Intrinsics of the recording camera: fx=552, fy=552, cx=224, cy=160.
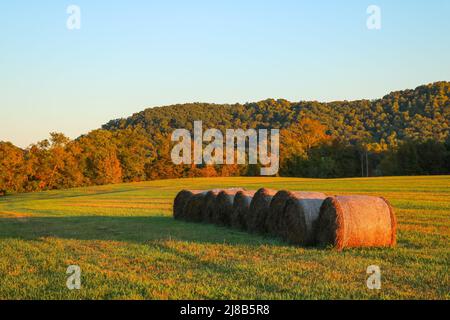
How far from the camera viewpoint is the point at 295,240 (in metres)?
12.8

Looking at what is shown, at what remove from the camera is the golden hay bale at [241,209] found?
651 inches

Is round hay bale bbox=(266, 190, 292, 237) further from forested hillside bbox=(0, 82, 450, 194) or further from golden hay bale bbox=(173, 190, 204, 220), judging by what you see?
forested hillside bbox=(0, 82, 450, 194)

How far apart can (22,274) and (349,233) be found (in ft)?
21.5

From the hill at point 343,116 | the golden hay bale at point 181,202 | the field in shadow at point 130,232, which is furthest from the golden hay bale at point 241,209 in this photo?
the hill at point 343,116

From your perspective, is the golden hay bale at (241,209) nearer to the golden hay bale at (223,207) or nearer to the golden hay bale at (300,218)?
the golden hay bale at (223,207)

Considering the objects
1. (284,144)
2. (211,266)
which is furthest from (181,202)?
(284,144)

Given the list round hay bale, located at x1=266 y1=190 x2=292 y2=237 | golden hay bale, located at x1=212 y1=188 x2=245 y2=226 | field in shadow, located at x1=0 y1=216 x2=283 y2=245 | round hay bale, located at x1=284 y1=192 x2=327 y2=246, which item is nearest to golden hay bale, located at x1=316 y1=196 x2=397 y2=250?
round hay bale, located at x1=284 y1=192 x2=327 y2=246

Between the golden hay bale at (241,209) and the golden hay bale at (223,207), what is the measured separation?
48cm

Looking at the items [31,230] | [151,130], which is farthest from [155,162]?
[31,230]

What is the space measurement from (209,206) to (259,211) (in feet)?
13.6

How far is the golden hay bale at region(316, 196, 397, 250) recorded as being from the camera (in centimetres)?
1176

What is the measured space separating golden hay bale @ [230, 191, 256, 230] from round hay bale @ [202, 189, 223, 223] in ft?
5.84
